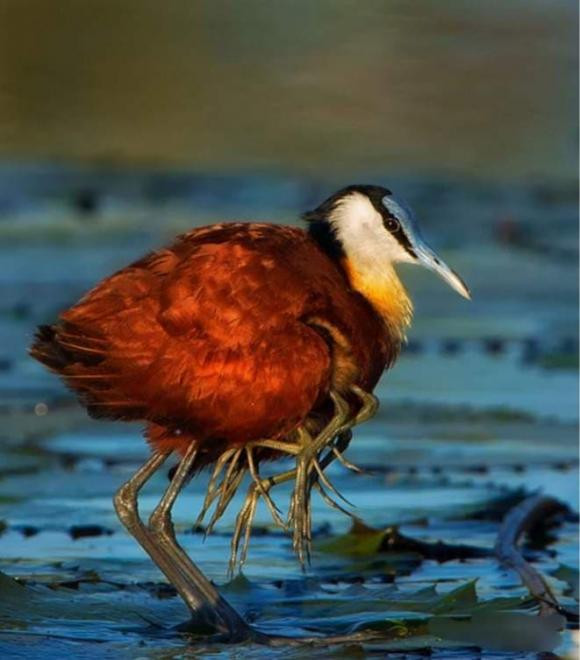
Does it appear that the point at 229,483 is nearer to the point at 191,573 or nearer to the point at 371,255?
the point at 191,573

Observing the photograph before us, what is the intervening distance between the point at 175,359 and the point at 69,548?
1788 mm

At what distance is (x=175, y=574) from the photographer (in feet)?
26.1

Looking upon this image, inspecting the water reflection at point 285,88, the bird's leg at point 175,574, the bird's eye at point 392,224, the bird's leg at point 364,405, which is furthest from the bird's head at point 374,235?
the water reflection at point 285,88

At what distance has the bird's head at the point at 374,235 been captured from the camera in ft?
25.0

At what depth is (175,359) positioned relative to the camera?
24.0ft

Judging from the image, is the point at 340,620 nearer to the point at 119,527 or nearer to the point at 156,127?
the point at 119,527

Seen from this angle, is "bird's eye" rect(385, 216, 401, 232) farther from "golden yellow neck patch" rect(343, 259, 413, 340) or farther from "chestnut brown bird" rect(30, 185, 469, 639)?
"golden yellow neck patch" rect(343, 259, 413, 340)

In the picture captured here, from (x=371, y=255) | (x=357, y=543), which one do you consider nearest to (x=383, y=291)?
(x=371, y=255)

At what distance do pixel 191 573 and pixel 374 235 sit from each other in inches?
52.4

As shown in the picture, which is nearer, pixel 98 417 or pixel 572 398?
pixel 98 417

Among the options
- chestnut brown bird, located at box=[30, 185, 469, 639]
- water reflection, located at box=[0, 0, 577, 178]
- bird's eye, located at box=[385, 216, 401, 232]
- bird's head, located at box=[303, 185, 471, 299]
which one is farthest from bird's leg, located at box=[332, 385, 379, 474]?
water reflection, located at box=[0, 0, 577, 178]

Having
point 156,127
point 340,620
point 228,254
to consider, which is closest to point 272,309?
point 228,254

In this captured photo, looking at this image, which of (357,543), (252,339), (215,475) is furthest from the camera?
(357,543)

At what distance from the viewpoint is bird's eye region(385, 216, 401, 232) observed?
764 cm
